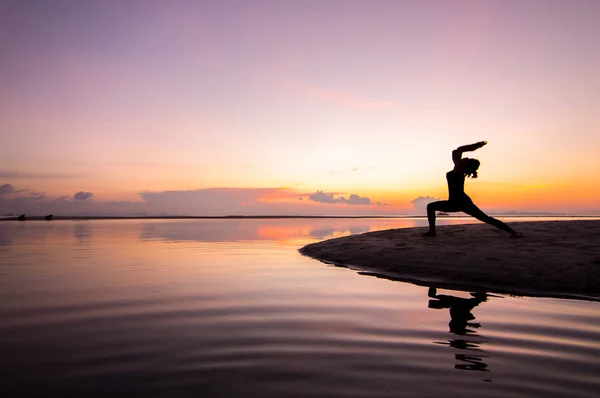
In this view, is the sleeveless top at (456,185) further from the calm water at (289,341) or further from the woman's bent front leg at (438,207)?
the calm water at (289,341)

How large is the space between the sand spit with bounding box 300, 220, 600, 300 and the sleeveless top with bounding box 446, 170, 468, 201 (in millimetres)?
1591

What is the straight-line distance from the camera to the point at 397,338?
233 inches

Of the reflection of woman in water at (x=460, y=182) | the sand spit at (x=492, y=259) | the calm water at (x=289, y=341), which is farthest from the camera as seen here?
the reflection of woman in water at (x=460, y=182)

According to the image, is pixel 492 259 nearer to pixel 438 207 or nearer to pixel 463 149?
pixel 438 207

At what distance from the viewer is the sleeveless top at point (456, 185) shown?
14.5m

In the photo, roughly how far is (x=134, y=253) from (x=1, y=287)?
877 cm

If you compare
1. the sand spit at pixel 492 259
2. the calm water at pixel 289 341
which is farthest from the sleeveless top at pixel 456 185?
the calm water at pixel 289 341

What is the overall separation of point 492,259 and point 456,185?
140 inches

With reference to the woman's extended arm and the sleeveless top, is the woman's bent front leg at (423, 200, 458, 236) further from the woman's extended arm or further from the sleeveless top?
the woman's extended arm

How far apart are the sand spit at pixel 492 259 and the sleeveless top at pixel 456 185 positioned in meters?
1.59

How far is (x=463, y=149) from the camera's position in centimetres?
1447

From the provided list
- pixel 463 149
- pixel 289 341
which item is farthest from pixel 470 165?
pixel 289 341

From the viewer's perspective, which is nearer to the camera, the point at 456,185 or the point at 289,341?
the point at 289,341

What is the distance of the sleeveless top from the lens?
14.5 metres
